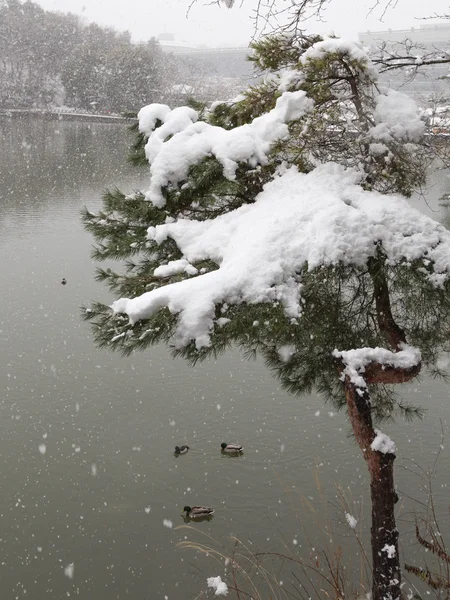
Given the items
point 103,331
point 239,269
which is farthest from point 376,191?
point 103,331

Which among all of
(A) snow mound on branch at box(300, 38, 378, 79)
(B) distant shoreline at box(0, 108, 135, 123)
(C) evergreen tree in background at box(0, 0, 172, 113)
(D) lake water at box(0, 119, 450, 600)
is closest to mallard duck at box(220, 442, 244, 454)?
(D) lake water at box(0, 119, 450, 600)

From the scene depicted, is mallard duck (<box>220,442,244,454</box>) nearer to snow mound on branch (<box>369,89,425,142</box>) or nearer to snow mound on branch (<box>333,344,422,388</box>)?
snow mound on branch (<box>333,344,422,388</box>)

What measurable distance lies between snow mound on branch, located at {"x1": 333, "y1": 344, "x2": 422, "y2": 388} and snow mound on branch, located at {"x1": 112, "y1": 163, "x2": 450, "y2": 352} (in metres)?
0.03

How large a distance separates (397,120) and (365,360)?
1866mm

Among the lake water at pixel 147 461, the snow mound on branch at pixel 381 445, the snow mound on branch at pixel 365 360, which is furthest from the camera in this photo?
the lake water at pixel 147 461

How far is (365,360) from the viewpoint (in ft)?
14.1

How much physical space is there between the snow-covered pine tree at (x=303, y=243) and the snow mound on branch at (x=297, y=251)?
1cm

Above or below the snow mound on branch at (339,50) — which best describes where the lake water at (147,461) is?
below

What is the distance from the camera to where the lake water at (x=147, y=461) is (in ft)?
25.8

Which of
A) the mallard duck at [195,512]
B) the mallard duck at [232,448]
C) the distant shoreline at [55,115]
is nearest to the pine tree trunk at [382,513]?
the mallard duck at [195,512]

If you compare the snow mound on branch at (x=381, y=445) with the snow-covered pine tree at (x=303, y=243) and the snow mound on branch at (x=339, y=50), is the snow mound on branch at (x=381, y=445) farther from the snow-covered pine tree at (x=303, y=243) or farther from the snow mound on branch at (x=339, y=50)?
the snow mound on branch at (x=339, y=50)

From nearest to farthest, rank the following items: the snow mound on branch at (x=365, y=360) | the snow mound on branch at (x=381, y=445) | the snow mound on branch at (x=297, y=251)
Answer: the snow mound on branch at (x=297, y=251) → the snow mound on branch at (x=365, y=360) → the snow mound on branch at (x=381, y=445)

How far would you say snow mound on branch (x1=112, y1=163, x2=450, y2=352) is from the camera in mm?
3959

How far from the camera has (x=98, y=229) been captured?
18.9ft
